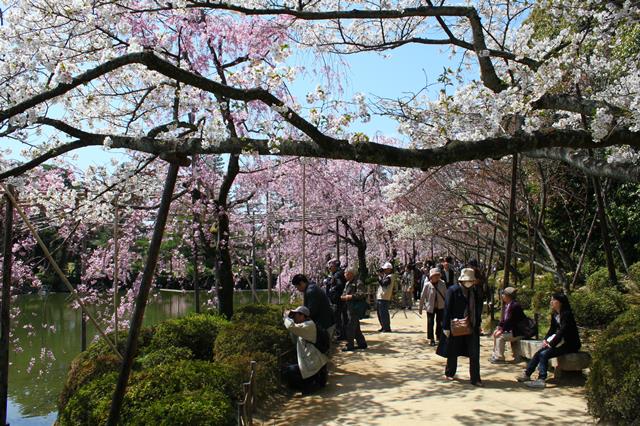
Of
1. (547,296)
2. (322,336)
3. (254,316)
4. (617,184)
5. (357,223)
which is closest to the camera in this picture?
(322,336)

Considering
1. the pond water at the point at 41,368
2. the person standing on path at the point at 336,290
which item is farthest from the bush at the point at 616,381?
the pond water at the point at 41,368

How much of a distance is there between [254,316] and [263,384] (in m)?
2.67

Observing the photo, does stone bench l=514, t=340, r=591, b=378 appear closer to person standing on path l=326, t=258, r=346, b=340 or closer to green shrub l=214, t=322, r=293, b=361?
green shrub l=214, t=322, r=293, b=361

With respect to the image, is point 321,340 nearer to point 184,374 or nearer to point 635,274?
point 184,374

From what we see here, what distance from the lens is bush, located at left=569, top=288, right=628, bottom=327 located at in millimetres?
9734

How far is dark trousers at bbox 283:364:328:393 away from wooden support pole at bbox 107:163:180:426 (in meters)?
2.77

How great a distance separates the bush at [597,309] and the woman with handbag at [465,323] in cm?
363

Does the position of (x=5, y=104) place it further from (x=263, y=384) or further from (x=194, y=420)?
(x=263, y=384)

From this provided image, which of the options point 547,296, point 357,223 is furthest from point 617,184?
point 357,223

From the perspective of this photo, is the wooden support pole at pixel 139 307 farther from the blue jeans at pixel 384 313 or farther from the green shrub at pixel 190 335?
the blue jeans at pixel 384 313

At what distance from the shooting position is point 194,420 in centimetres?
450

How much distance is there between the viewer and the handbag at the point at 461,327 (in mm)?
6934

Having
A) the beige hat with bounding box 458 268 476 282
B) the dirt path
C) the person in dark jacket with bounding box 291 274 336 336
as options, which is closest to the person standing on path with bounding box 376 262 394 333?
the dirt path

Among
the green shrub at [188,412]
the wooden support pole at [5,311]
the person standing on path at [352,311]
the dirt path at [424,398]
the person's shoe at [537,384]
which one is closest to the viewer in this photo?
the green shrub at [188,412]
